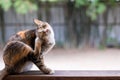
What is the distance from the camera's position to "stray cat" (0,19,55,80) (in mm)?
764

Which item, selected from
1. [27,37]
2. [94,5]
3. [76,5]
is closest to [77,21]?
[76,5]

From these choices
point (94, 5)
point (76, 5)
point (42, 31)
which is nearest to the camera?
point (42, 31)

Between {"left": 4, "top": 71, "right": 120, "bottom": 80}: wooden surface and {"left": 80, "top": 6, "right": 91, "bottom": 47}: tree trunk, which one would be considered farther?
{"left": 80, "top": 6, "right": 91, "bottom": 47}: tree trunk

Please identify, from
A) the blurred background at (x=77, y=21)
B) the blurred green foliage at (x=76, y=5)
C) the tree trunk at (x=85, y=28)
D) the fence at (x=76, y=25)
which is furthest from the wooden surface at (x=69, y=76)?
the tree trunk at (x=85, y=28)

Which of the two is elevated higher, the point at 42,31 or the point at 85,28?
the point at 42,31

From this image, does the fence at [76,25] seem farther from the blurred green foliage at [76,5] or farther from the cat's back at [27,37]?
the cat's back at [27,37]

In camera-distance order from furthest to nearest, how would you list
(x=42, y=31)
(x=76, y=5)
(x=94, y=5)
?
(x=76, y=5), (x=94, y=5), (x=42, y=31)

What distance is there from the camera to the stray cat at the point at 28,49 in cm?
76

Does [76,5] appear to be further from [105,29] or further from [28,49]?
[28,49]

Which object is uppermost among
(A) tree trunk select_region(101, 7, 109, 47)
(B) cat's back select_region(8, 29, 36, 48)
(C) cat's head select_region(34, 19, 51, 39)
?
(C) cat's head select_region(34, 19, 51, 39)

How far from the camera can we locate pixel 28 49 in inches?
30.4

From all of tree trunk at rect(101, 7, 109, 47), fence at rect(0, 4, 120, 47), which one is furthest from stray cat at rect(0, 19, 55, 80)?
tree trunk at rect(101, 7, 109, 47)

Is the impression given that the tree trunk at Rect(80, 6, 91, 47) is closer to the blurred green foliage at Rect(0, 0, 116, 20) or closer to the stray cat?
the blurred green foliage at Rect(0, 0, 116, 20)

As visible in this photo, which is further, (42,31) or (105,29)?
(105,29)
